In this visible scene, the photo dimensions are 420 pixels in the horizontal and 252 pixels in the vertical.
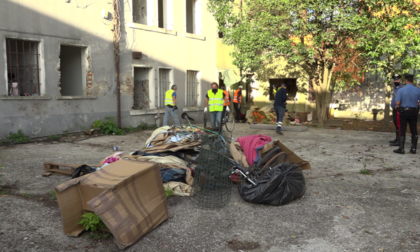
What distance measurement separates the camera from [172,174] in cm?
495

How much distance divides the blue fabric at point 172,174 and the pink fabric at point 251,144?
1.08m

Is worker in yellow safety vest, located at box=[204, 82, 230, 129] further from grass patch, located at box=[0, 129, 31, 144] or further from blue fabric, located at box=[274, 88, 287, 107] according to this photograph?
grass patch, located at box=[0, 129, 31, 144]

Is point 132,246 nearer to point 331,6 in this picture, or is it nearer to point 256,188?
point 256,188

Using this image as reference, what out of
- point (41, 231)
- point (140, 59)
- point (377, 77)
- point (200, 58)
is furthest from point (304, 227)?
point (377, 77)

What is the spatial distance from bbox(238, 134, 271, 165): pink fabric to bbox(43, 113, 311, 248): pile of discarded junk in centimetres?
2

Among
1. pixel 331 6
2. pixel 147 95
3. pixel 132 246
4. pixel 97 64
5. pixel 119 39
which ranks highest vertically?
pixel 331 6

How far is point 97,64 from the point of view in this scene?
11.1m

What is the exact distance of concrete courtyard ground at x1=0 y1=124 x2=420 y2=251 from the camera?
3439 millimetres

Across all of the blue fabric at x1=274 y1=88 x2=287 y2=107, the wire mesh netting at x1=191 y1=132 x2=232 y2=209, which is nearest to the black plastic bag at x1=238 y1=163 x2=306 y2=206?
the wire mesh netting at x1=191 y1=132 x2=232 y2=209

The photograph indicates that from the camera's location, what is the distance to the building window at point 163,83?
13609mm

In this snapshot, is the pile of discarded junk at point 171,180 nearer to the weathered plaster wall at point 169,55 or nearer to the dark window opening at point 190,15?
the weathered plaster wall at point 169,55

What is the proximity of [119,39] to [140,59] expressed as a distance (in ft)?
3.83

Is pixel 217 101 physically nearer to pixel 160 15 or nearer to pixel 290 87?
pixel 160 15

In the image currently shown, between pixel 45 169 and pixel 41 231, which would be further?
pixel 45 169
